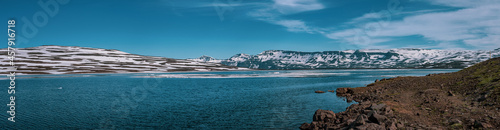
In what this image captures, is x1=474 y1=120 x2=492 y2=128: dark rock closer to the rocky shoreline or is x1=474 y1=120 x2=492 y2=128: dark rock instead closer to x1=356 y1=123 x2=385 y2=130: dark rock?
the rocky shoreline

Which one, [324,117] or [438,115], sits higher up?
[438,115]

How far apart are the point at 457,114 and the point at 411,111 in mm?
3974

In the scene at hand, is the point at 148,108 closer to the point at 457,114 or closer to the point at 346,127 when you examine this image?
the point at 346,127

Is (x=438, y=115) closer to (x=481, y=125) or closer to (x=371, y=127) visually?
(x=481, y=125)

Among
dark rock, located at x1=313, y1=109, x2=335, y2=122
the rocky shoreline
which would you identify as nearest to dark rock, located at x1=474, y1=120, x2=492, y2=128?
the rocky shoreline

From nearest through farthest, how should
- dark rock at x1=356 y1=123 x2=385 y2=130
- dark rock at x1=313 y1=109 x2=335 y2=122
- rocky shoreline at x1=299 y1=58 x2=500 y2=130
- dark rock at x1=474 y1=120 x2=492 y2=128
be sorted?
dark rock at x1=474 y1=120 x2=492 y2=128 < dark rock at x1=356 y1=123 x2=385 y2=130 < rocky shoreline at x1=299 y1=58 x2=500 y2=130 < dark rock at x1=313 y1=109 x2=335 y2=122

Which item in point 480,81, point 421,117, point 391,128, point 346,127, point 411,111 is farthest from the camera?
point 480,81

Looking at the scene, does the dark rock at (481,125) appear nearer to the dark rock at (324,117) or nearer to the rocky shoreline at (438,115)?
the rocky shoreline at (438,115)

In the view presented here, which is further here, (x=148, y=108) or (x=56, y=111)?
(x=148, y=108)

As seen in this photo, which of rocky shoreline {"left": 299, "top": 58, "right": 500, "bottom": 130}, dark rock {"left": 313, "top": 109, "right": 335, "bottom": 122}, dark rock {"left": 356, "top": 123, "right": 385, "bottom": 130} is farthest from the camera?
dark rock {"left": 313, "top": 109, "right": 335, "bottom": 122}

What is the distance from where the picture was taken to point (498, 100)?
23.4 meters

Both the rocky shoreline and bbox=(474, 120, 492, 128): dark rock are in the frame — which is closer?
bbox=(474, 120, 492, 128): dark rock

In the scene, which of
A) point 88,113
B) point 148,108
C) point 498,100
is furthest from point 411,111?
point 88,113

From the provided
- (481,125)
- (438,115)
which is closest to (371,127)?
(481,125)
